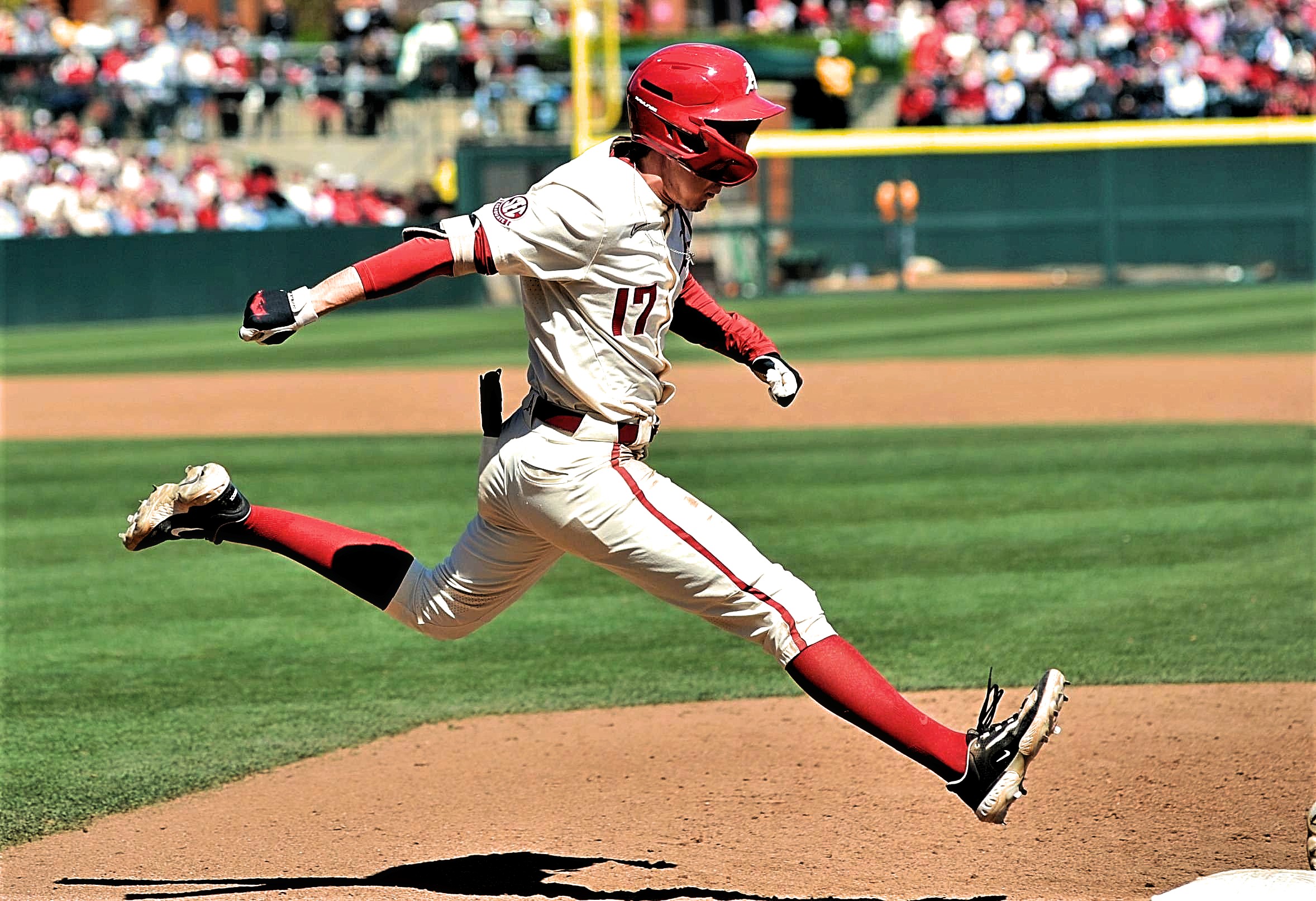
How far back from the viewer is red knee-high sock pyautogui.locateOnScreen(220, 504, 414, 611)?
4078mm

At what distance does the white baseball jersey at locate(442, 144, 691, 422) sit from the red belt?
0.02 meters

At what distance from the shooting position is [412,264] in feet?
11.4

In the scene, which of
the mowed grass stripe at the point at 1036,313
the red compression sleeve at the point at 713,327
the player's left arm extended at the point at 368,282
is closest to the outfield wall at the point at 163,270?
the mowed grass stripe at the point at 1036,313

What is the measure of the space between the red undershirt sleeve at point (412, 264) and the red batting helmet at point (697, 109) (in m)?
0.46

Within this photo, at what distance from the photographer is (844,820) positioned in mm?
4352

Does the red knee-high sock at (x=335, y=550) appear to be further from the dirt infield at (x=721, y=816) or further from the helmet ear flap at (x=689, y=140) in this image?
the helmet ear flap at (x=689, y=140)

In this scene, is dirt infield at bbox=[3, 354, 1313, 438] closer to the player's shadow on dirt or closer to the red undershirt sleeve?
the player's shadow on dirt

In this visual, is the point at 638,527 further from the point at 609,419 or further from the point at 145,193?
the point at 145,193

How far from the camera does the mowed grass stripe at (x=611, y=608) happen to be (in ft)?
17.8

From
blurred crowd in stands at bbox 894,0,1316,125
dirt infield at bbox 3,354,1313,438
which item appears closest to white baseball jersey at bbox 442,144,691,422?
dirt infield at bbox 3,354,1313,438

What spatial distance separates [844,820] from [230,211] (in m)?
19.3

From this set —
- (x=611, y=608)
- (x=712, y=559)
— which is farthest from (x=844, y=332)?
(x=712, y=559)

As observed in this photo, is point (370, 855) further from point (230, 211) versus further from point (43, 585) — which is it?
point (230, 211)

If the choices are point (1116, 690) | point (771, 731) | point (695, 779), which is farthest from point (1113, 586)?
point (695, 779)
